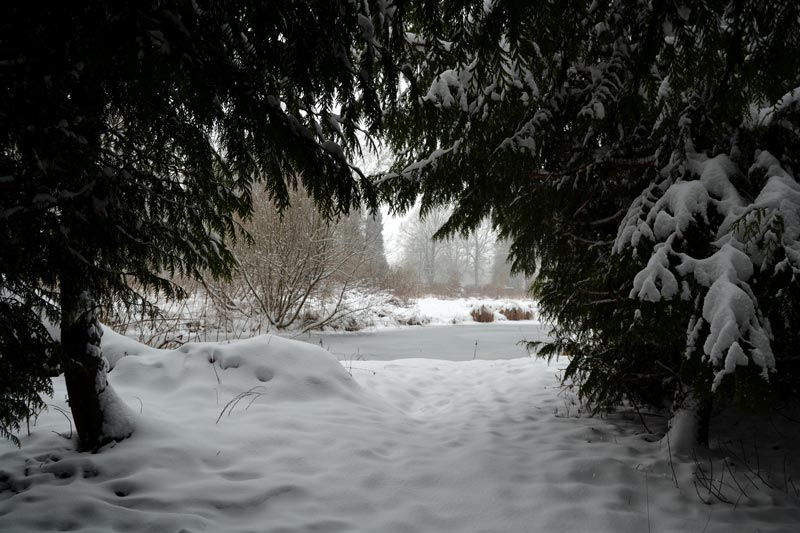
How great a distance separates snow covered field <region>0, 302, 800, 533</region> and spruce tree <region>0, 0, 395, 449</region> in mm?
712

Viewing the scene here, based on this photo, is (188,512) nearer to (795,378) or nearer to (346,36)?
(346,36)

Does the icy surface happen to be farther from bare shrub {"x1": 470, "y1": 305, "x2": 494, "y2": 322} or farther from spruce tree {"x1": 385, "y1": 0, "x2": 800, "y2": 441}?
bare shrub {"x1": 470, "y1": 305, "x2": 494, "y2": 322}

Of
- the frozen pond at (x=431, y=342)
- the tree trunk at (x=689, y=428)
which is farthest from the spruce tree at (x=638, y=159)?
the frozen pond at (x=431, y=342)

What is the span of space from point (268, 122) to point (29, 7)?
0.72 m

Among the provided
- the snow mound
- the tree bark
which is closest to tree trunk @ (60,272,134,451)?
the tree bark

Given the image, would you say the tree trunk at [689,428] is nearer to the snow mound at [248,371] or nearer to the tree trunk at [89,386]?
the snow mound at [248,371]

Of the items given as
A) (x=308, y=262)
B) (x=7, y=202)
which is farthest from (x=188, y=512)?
(x=308, y=262)

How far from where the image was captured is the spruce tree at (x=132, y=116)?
1.33 m

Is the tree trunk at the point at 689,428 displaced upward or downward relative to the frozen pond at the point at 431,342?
upward

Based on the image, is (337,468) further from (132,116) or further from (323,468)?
(132,116)

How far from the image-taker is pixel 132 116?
207cm

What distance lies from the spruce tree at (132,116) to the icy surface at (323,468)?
63cm

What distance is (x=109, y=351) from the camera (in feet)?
Result: 12.3

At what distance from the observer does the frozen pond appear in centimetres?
843
